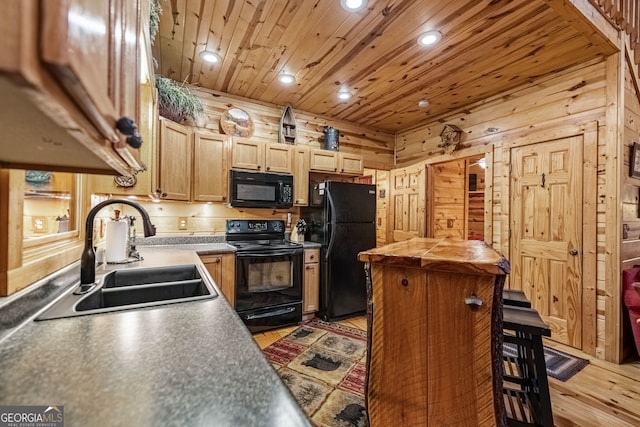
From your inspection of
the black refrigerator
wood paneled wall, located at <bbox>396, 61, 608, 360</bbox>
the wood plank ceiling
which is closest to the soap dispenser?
the wood plank ceiling

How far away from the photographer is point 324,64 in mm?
2752

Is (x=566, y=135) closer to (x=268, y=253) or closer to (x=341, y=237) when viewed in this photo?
(x=341, y=237)

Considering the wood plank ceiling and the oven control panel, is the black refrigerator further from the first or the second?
the wood plank ceiling

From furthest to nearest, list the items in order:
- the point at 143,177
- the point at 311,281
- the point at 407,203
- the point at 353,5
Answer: the point at 407,203, the point at 311,281, the point at 143,177, the point at 353,5

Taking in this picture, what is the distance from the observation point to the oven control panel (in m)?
3.41

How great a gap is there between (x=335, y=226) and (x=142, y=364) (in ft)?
9.08

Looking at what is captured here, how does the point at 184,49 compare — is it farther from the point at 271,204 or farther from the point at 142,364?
the point at 142,364

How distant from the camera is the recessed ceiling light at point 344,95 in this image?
337 centimetres

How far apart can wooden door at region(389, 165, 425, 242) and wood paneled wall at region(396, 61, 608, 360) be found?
51 centimetres

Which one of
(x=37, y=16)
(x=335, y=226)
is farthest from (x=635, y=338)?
(x=37, y=16)

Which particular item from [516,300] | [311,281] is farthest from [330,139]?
[516,300]

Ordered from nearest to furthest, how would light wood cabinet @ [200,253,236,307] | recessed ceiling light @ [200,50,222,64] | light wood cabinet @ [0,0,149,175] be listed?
light wood cabinet @ [0,0,149,175] → recessed ceiling light @ [200,50,222,64] → light wood cabinet @ [200,253,236,307]

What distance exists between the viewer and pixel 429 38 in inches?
90.6

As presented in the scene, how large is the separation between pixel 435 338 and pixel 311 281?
215cm
